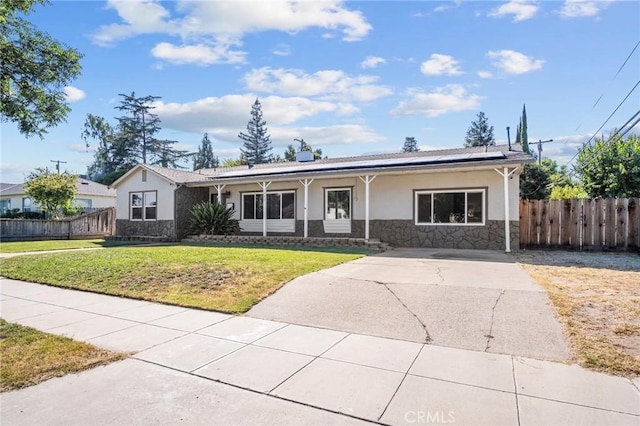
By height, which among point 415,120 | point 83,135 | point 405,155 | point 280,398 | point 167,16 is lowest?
point 280,398

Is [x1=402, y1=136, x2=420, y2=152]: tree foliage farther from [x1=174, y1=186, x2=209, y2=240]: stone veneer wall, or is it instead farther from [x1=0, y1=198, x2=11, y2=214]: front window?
[x1=0, y1=198, x2=11, y2=214]: front window

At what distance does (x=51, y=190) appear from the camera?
24312 millimetres

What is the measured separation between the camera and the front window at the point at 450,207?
13836 mm

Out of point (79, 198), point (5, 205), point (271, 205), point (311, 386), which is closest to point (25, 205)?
point (5, 205)

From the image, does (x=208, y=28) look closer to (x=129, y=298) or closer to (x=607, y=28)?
(x=129, y=298)

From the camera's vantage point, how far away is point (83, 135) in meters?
52.8

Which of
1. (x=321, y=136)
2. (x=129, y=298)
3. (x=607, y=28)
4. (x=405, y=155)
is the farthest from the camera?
(x=321, y=136)

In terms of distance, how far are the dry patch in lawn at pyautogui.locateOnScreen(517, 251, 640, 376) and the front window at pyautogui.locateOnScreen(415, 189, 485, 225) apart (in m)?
3.98

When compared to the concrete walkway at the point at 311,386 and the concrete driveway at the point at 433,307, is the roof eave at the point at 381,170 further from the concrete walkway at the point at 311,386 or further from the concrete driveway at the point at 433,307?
the concrete walkway at the point at 311,386

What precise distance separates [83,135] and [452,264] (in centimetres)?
5772

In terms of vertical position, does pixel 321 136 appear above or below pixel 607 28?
above

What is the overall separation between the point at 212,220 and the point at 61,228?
443 inches

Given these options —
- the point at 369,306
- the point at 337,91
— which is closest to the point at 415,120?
the point at 337,91

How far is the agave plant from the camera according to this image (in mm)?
17688
